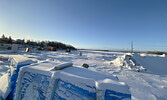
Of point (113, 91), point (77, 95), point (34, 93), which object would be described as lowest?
point (34, 93)

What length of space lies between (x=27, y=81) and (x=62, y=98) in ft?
3.27

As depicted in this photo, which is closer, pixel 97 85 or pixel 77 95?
pixel 97 85

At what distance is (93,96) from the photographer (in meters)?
1.22

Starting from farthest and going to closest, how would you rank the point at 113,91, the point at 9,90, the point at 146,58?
the point at 146,58, the point at 9,90, the point at 113,91

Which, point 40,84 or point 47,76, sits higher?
point 47,76

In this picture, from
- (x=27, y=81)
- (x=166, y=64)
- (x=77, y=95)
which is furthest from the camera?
(x=166, y=64)

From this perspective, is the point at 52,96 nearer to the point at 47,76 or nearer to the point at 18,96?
the point at 47,76

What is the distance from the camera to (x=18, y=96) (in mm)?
1688

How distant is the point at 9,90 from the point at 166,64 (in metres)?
15.2

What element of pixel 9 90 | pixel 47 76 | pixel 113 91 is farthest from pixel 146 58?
pixel 9 90

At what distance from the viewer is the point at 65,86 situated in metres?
1.39

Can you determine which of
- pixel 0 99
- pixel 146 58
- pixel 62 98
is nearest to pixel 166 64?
pixel 146 58

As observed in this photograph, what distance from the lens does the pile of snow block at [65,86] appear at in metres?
1.16

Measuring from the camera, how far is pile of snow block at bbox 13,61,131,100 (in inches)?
45.8
